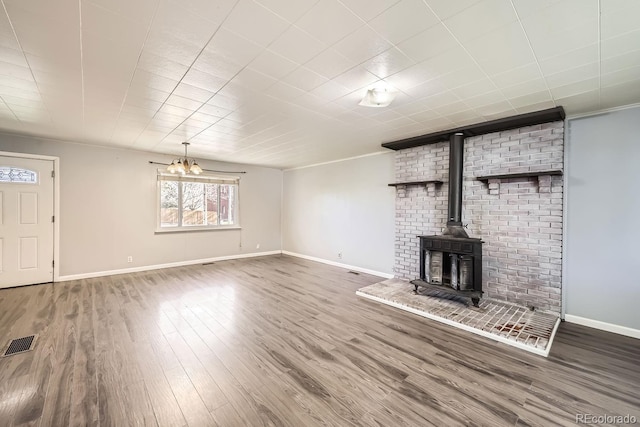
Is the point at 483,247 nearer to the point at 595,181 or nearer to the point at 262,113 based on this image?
the point at 595,181

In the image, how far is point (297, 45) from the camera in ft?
6.55

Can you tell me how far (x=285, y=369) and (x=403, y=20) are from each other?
2869 mm

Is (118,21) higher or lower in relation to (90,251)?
higher

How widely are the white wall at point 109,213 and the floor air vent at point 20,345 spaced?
109 inches

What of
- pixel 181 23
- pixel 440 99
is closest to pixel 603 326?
pixel 440 99

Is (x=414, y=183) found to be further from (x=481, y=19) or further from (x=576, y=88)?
(x=481, y=19)

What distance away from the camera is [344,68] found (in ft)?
7.63

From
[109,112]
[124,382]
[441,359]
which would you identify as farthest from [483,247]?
[109,112]

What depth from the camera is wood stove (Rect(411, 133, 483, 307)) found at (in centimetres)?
369

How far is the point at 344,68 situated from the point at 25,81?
10.3ft

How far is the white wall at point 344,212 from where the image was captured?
17.9 ft

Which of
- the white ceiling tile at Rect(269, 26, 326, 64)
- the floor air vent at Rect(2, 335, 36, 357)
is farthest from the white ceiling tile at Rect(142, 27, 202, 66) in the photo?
the floor air vent at Rect(2, 335, 36, 357)

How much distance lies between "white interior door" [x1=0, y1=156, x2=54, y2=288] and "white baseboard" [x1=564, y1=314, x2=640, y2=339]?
8.36m

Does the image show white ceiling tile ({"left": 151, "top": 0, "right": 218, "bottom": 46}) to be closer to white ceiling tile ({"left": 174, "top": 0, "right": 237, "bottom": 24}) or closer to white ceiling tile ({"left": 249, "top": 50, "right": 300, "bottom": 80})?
white ceiling tile ({"left": 174, "top": 0, "right": 237, "bottom": 24})
